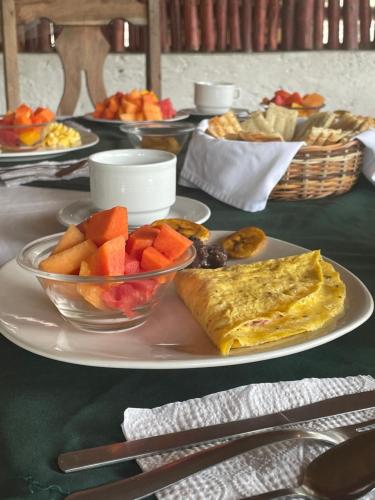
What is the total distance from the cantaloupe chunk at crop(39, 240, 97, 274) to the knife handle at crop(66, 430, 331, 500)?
254 mm

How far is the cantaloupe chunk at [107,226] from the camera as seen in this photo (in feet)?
2.10

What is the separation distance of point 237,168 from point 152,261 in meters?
0.56

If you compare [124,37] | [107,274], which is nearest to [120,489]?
[107,274]

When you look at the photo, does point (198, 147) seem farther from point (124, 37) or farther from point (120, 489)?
point (124, 37)

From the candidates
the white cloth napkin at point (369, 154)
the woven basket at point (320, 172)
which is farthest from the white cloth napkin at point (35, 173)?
the white cloth napkin at point (369, 154)

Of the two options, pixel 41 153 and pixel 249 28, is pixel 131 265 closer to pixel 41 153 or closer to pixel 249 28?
pixel 41 153

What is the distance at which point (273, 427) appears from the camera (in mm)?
475

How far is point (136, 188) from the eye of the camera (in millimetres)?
958

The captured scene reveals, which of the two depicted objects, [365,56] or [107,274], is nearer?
[107,274]

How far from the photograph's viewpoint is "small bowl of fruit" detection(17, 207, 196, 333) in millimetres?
594

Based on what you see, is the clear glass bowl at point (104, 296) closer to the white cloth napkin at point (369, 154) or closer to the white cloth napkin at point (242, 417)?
the white cloth napkin at point (242, 417)

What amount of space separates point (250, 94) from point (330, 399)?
3931mm

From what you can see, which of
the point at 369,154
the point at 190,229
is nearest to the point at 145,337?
the point at 190,229

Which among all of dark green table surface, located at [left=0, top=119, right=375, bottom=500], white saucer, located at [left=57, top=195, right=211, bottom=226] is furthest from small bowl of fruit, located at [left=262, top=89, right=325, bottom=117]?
dark green table surface, located at [left=0, top=119, right=375, bottom=500]
